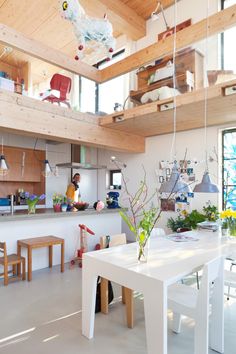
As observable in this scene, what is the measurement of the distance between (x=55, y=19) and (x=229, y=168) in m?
4.75

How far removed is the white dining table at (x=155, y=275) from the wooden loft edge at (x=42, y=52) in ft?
10.0

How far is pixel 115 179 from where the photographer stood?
21.8 feet

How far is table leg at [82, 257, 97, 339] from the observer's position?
2111 mm

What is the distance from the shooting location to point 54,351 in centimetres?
197

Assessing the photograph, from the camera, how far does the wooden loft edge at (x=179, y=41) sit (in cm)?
308

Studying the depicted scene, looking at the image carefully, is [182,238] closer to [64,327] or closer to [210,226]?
[210,226]

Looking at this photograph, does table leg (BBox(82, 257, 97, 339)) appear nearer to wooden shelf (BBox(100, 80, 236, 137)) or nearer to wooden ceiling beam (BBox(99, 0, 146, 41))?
wooden shelf (BBox(100, 80, 236, 137))

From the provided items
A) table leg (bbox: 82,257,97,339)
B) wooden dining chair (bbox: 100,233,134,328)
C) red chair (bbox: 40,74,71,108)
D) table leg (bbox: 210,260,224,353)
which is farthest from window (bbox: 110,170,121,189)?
table leg (bbox: 210,260,224,353)

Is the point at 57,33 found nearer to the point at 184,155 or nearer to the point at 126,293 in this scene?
the point at 184,155

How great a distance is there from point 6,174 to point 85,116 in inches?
102

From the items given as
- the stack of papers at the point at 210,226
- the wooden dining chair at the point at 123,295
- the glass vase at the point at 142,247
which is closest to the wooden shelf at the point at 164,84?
the stack of papers at the point at 210,226

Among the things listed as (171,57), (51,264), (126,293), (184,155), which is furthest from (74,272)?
(171,57)

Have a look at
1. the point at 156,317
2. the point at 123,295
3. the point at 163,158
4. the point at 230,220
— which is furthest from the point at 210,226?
the point at 156,317

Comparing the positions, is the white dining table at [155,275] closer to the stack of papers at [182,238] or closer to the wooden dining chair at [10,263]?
the stack of papers at [182,238]
